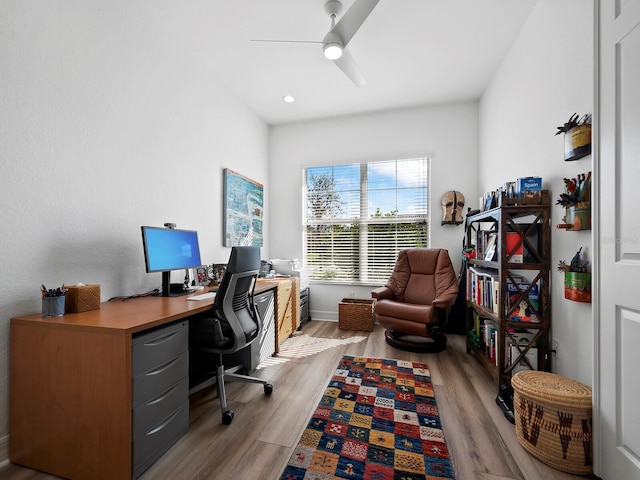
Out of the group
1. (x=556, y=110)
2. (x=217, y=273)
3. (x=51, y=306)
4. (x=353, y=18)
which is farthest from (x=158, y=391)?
(x=556, y=110)

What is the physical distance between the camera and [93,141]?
1.82 metres

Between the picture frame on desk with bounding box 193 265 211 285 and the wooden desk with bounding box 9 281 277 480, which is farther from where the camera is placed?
the picture frame on desk with bounding box 193 265 211 285

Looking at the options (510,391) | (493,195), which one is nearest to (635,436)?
(510,391)

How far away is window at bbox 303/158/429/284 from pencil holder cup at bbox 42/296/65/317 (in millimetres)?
2997

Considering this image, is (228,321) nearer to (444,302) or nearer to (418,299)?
(444,302)

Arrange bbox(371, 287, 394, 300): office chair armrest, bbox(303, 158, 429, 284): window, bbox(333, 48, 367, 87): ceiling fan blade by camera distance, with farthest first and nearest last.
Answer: bbox(303, 158, 429, 284): window, bbox(371, 287, 394, 300): office chair armrest, bbox(333, 48, 367, 87): ceiling fan blade

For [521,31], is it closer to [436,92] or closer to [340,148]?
[436,92]

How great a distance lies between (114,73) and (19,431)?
86.9 inches

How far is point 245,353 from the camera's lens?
2350 millimetres

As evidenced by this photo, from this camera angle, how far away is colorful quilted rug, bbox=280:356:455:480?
1340mm

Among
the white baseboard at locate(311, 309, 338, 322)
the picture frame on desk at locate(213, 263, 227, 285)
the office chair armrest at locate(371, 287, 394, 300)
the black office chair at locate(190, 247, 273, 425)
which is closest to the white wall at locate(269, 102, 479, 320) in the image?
the white baseboard at locate(311, 309, 338, 322)

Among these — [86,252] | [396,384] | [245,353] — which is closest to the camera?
[86,252]

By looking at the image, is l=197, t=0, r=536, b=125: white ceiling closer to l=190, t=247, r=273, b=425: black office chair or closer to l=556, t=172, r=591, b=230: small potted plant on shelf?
l=556, t=172, r=591, b=230: small potted plant on shelf

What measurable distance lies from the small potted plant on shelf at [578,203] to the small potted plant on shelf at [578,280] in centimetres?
18
